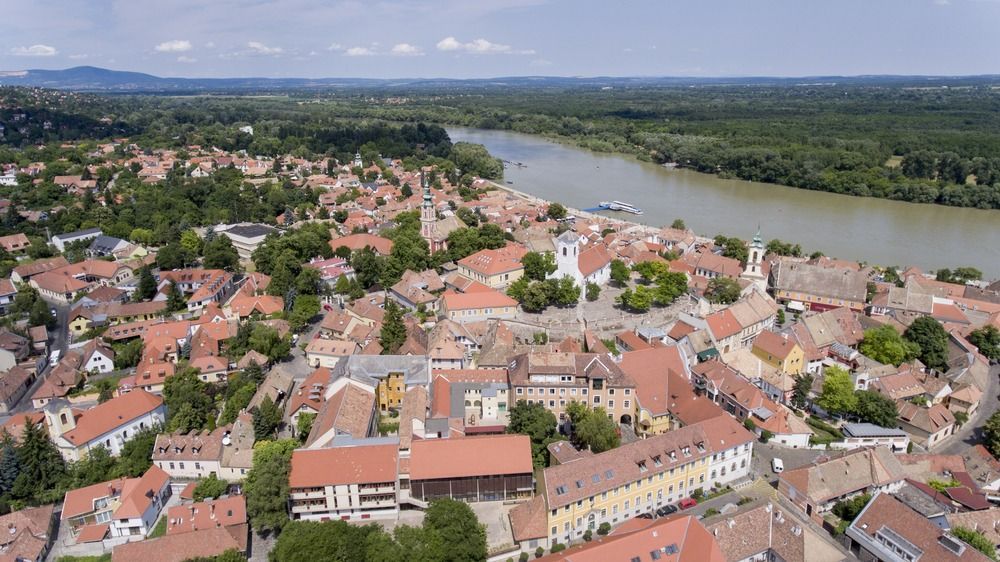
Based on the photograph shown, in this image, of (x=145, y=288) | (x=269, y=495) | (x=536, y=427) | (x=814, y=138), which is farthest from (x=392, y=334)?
(x=814, y=138)

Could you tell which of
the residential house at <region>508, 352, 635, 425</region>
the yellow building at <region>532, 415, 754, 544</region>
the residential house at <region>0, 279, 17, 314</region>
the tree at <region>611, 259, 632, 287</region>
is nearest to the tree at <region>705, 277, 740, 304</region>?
the tree at <region>611, 259, 632, 287</region>

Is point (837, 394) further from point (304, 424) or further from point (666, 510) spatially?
point (304, 424)

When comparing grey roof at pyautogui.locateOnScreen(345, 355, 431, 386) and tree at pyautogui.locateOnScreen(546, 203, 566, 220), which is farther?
tree at pyautogui.locateOnScreen(546, 203, 566, 220)

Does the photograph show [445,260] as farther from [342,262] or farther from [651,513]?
[651,513]

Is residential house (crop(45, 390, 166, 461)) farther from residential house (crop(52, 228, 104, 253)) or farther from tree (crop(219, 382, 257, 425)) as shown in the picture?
residential house (crop(52, 228, 104, 253))

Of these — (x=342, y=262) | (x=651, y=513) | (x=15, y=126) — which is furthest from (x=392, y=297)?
(x=15, y=126)

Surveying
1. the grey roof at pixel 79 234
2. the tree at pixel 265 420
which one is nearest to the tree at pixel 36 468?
the tree at pixel 265 420

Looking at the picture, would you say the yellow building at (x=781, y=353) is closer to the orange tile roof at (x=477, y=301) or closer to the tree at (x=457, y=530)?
the orange tile roof at (x=477, y=301)
